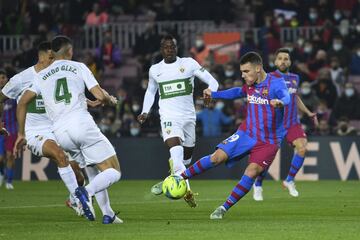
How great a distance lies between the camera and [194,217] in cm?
1400

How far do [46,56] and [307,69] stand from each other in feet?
43.3

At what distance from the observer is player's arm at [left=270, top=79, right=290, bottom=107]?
13094mm

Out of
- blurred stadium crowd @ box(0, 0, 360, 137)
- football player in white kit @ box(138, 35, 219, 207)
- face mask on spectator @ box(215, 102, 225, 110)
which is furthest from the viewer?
face mask on spectator @ box(215, 102, 225, 110)

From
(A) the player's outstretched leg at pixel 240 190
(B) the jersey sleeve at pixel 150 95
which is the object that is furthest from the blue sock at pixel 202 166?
(B) the jersey sleeve at pixel 150 95

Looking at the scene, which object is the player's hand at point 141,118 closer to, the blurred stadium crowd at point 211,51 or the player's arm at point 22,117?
the player's arm at point 22,117

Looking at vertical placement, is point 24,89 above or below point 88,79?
below

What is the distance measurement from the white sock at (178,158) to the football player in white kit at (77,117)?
3.06 metres

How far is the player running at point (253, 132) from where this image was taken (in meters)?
13.6

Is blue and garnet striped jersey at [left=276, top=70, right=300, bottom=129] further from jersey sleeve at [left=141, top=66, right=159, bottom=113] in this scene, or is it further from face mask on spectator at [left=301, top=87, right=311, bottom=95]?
face mask on spectator at [left=301, top=87, right=311, bottom=95]

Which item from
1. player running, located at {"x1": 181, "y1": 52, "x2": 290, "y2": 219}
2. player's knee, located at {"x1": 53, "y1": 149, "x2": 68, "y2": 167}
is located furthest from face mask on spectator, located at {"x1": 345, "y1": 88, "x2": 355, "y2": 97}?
player's knee, located at {"x1": 53, "y1": 149, "x2": 68, "y2": 167}

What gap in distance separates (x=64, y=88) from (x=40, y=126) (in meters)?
2.44

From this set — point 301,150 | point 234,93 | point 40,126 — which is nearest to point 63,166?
point 40,126

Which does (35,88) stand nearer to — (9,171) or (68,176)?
(68,176)

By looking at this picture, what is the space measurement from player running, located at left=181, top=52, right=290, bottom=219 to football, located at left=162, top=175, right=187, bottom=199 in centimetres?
29
